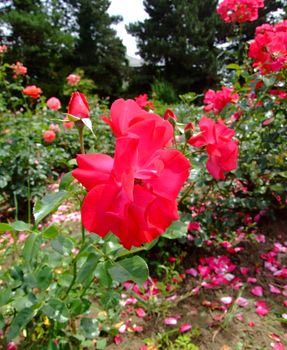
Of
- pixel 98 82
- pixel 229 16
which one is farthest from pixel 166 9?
pixel 229 16

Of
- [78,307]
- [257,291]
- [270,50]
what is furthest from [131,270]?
[270,50]

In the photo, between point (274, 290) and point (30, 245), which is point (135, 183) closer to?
point (30, 245)

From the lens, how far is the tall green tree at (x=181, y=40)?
1501 cm

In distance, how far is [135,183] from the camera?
53 centimetres

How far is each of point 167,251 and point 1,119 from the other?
2429 mm

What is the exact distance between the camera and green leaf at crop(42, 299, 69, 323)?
88cm

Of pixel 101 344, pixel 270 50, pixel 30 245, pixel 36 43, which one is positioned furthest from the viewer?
pixel 36 43

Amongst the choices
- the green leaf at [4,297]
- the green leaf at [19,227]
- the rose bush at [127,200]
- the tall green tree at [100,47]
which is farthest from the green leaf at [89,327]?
the tall green tree at [100,47]

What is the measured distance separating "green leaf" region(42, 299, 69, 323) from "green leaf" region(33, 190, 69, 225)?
32 cm

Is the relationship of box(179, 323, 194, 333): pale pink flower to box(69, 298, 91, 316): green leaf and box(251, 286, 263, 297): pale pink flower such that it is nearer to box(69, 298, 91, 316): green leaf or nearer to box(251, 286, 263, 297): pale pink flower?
box(251, 286, 263, 297): pale pink flower

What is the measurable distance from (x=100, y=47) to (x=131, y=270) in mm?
15652

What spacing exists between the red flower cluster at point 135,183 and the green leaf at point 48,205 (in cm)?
17

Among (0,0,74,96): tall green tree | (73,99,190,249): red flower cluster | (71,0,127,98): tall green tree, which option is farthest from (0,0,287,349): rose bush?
(71,0,127,98): tall green tree

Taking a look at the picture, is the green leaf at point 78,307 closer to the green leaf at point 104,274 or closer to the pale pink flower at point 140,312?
the green leaf at point 104,274
